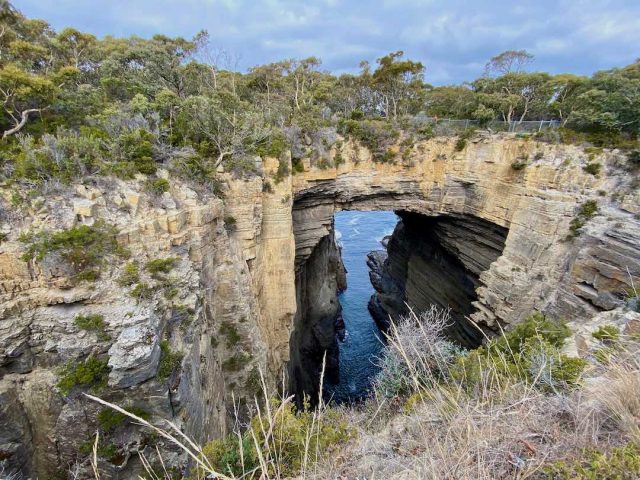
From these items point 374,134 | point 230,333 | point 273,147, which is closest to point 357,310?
point 374,134

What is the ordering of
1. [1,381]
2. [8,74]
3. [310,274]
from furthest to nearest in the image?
[310,274] < [8,74] < [1,381]

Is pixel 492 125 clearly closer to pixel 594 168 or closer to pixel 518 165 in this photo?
pixel 518 165

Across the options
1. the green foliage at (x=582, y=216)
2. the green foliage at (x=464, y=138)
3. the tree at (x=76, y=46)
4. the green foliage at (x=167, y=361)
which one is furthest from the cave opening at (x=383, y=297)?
the tree at (x=76, y=46)

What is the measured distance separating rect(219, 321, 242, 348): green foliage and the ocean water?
16.2 feet

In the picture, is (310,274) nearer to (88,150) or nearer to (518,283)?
(518,283)

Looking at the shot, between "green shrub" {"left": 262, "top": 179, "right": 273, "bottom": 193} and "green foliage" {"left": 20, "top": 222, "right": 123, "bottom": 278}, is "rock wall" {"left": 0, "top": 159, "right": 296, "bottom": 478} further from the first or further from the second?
"green shrub" {"left": 262, "top": 179, "right": 273, "bottom": 193}

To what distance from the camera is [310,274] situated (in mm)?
21953

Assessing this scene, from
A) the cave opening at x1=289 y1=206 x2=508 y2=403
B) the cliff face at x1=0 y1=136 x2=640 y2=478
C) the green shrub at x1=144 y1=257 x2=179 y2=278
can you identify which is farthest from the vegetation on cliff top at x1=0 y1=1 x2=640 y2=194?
the cave opening at x1=289 y1=206 x2=508 y2=403

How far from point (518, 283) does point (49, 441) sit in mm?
17079

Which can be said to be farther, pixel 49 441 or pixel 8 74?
pixel 8 74

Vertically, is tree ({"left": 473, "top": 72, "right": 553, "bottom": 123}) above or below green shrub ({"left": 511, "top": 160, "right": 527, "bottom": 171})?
above

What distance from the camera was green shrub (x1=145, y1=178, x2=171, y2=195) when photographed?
8461 mm

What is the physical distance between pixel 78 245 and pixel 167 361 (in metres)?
3.36

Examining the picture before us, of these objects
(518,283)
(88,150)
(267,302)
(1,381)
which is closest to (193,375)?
→ (1,381)
